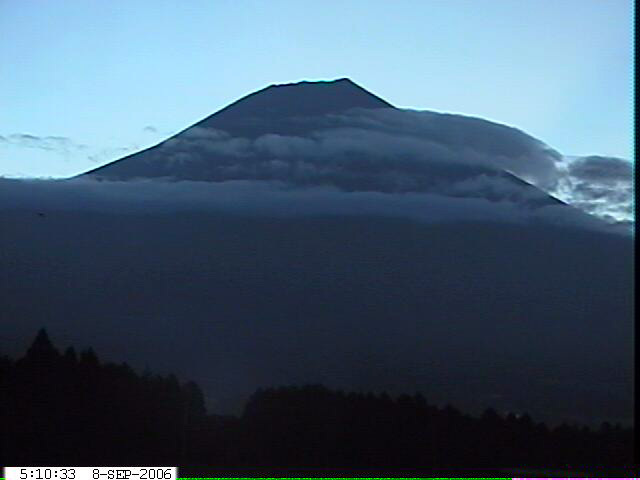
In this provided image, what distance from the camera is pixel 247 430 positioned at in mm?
10133

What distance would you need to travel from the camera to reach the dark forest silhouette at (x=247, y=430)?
947 cm

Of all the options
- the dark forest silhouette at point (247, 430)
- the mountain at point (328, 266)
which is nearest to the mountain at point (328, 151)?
the mountain at point (328, 266)

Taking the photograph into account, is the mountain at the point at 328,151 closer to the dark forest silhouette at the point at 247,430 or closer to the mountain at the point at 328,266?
the mountain at the point at 328,266

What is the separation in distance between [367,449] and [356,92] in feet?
24.8

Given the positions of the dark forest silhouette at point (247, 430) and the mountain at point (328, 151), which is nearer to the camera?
the dark forest silhouette at point (247, 430)

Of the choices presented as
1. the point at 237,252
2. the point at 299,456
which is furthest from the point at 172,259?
the point at 299,456

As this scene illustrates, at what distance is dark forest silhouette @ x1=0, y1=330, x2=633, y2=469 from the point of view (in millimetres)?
9469

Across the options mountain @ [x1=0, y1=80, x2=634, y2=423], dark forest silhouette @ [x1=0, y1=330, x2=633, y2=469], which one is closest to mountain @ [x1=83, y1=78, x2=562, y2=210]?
mountain @ [x1=0, y1=80, x2=634, y2=423]

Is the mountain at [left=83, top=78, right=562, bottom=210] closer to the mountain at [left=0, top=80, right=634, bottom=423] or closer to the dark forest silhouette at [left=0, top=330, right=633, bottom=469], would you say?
the mountain at [left=0, top=80, right=634, bottom=423]

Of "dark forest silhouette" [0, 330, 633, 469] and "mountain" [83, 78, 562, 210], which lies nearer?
"dark forest silhouette" [0, 330, 633, 469]

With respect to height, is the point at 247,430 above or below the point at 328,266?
below

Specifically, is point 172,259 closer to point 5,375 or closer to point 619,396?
point 5,375

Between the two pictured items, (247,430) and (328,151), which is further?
(328,151)

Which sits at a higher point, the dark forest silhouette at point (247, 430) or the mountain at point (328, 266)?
the mountain at point (328, 266)
